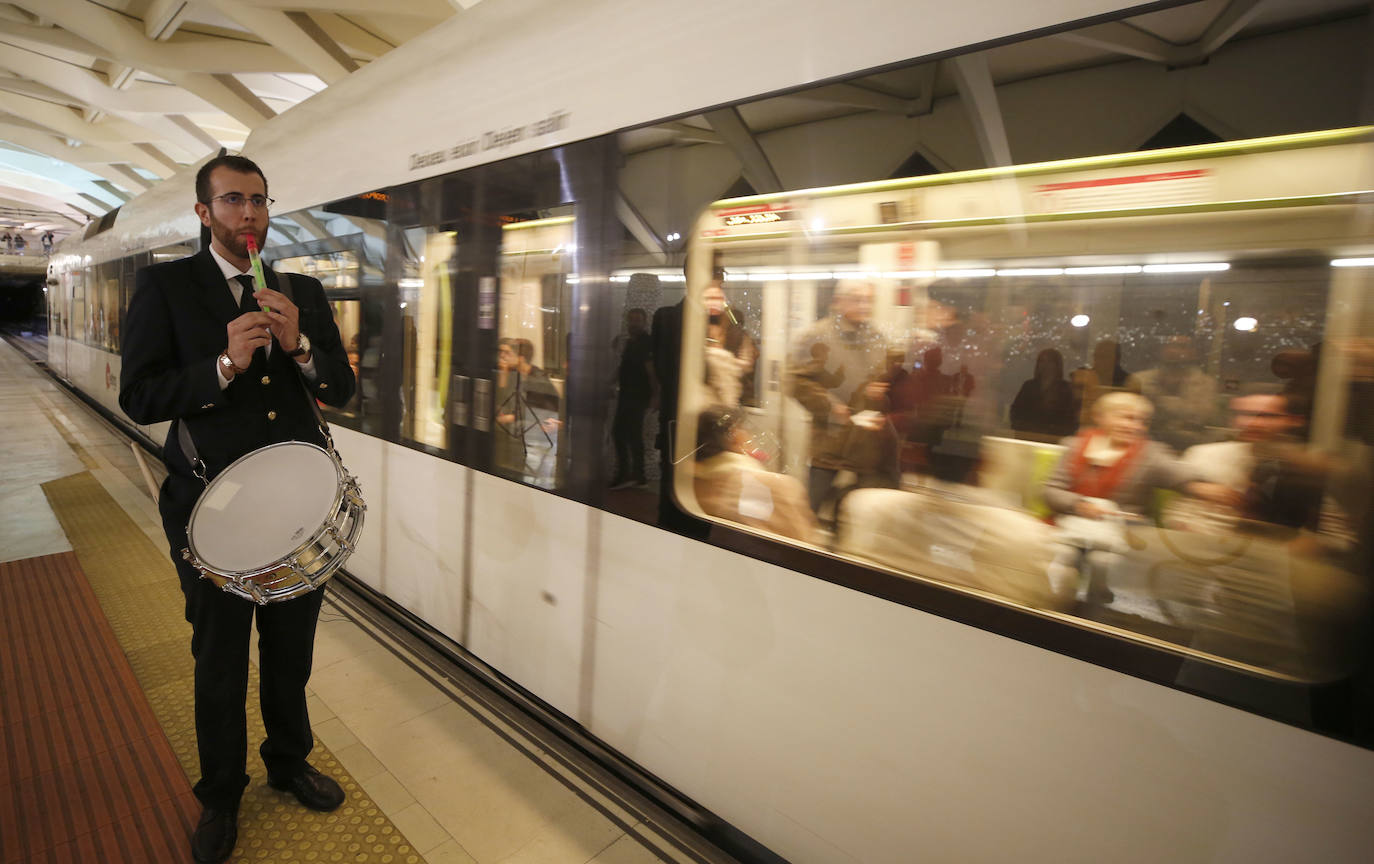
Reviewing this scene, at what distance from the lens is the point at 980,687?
1.47m

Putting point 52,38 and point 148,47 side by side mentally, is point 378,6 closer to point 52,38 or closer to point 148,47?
point 148,47

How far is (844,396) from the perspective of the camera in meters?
1.67

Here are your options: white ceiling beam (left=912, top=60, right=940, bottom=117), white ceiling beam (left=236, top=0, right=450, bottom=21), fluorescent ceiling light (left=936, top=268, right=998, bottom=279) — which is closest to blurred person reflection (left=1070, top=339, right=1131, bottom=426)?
fluorescent ceiling light (left=936, top=268, right=998, bottom=279)

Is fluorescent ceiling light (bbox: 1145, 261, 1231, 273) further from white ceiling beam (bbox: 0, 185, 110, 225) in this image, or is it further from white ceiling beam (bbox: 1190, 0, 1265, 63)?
white ceiling beam (bbox: 0, 185, 110, 225)

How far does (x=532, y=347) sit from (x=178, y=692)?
218cm

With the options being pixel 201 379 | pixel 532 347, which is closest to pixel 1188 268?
pixel 532 347

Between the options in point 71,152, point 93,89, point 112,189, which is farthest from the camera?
point 112,189

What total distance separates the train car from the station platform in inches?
11.0

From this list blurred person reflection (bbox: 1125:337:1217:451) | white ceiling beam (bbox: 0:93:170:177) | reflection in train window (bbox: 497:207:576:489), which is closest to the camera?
blurred person reflection (bbox: 1125:337:1217:451)

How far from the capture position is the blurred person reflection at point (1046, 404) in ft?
4.40

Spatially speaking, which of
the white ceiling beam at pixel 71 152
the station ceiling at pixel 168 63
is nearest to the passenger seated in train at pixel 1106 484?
the station ceiling at pixel 168 63

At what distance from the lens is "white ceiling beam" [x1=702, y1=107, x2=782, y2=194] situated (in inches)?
69.3

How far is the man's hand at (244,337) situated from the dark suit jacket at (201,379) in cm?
13

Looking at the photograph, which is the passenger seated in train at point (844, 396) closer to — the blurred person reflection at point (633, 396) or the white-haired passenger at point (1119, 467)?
the white-haired passenger at point (1119, 467)
